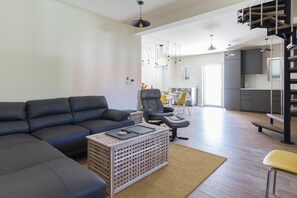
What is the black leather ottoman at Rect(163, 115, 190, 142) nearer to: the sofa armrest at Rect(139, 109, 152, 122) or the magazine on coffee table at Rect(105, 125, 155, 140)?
the sofa armrest at Rect(139, 109, 152, 122)

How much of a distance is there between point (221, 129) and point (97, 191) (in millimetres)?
3867

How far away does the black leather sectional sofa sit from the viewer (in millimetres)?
1154

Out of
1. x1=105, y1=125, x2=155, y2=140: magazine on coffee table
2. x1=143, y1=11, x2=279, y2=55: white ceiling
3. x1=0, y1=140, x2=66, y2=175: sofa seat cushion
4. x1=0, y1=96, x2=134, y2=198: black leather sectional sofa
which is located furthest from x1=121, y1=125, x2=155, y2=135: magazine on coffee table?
x1=143, y1=11, x2=279, y2=55: white ceiling

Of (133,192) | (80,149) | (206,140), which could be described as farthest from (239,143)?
(80,149)

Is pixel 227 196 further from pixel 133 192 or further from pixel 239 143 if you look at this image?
pixel 239 143

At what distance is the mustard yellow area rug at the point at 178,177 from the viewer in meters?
1.83

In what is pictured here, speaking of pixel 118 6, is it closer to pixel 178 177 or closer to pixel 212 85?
pixel 178 177

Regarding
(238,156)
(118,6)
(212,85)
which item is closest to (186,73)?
(212,85)

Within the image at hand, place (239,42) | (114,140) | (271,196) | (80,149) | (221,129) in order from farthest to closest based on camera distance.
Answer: (239,42)
(221,129)
(80,149)
(114,140)
(271,196)

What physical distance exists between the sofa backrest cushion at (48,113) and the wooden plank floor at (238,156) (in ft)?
7.05

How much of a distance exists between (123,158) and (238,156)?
191cm

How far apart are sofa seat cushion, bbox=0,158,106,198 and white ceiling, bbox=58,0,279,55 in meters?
3.07

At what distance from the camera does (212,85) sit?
337 inches

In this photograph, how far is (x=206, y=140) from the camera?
3.56m
